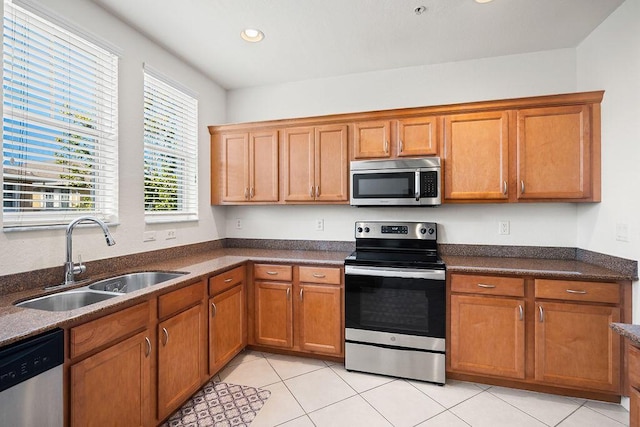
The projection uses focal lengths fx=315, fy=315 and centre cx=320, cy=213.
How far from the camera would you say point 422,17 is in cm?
227

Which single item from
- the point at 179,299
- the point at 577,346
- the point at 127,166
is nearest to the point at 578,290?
the point at 577,346

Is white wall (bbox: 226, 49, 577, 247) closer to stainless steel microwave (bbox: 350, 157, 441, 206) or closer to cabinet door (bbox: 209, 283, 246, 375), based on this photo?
stainless steel microwave (bbox: 350, 157, 441, 206)

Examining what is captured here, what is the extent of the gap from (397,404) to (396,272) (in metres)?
0.90

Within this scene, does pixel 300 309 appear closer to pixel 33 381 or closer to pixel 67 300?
pixel 67 300

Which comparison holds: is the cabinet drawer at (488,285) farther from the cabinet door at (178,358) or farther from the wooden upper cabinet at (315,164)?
the cabinet door at (178,358)

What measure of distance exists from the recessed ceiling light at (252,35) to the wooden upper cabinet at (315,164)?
84 centimetres

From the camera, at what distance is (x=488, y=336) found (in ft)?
7.66

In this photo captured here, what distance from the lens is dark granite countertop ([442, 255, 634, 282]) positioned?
6.95 feet

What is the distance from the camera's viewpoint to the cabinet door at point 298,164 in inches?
120

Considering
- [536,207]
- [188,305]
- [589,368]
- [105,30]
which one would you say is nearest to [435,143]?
A: [536,207]

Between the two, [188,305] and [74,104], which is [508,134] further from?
[74,104]

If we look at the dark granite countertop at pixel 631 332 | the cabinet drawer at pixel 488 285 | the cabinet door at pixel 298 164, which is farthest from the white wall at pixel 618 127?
the cabinet door at pixel 298 164

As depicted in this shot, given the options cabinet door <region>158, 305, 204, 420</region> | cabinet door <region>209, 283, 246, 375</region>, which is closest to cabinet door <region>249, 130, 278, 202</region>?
cabinet door <region>209, 283, 246, 375</region>

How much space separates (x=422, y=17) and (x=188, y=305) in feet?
8.51
